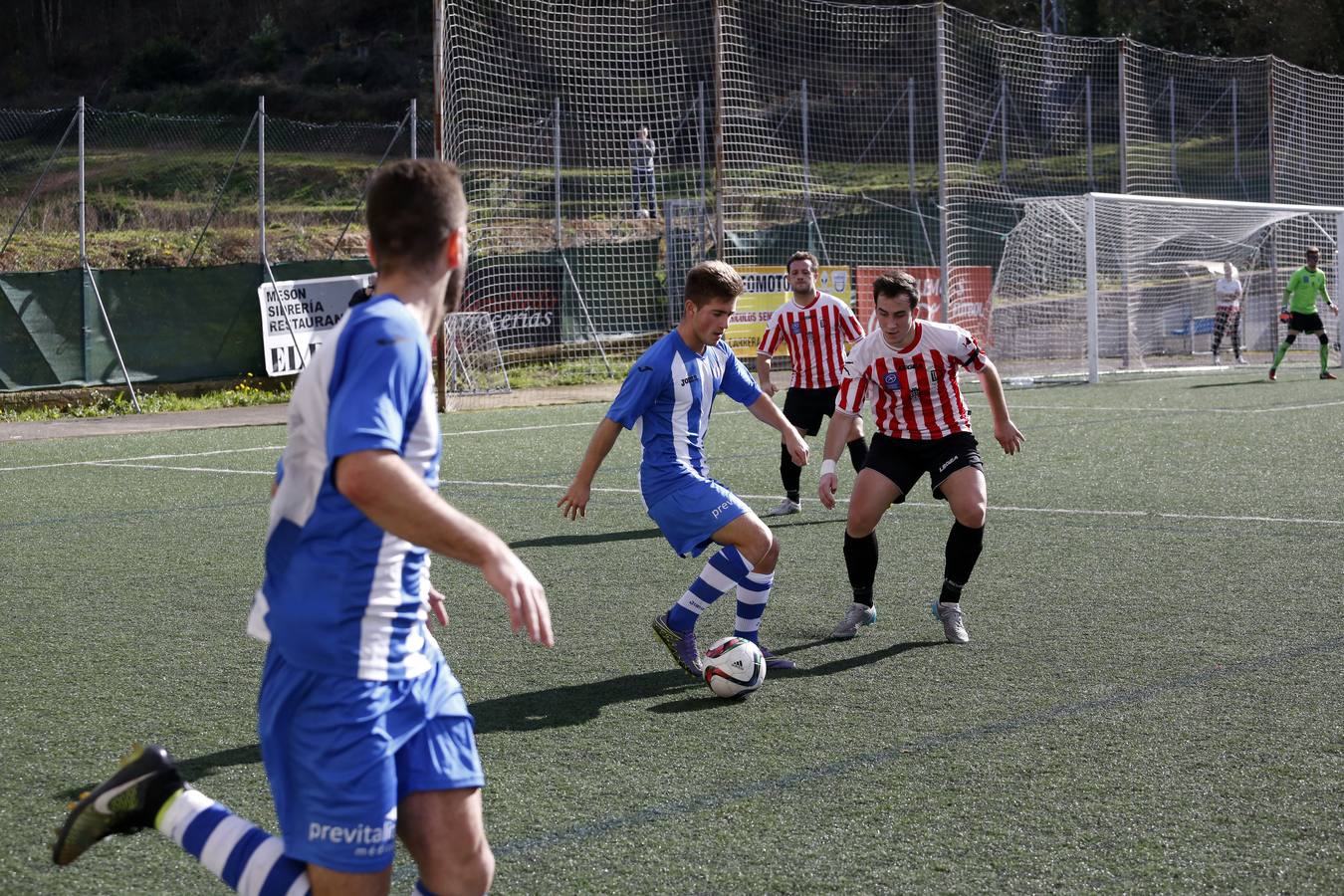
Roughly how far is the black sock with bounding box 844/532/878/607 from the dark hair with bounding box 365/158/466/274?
13.4ft

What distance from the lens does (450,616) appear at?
22.5 feet

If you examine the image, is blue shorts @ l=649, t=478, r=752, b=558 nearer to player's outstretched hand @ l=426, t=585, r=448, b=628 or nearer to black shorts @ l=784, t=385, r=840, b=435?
player's outstretched hand @ l=426, t=585, r=448, b=628

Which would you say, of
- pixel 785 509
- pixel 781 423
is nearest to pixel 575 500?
pixel 781 423

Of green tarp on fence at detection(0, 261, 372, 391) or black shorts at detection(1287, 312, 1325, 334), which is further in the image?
black shorts at detection(1287, 312, 1325, 334)

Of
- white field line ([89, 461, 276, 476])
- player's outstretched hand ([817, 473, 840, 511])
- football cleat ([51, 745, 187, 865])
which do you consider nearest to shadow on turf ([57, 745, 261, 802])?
football cleat ([51, 745, 187, 865])

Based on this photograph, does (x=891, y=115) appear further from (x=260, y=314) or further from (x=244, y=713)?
(x=244, y=713)

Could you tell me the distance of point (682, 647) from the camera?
18.6 ft

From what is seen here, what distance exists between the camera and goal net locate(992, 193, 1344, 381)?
22.8 m

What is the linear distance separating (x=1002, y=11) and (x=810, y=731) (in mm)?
47518

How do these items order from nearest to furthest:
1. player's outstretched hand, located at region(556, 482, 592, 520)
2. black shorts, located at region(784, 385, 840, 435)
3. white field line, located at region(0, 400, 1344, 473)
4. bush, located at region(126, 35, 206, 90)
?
1. player's outstretched hand, located at region(556, 482, 592, 520)
2. black shorts, located at region(784, 385, 840, 435)
3. white field line, located at region(0, 400, 1344, 473)
4. bush, located at region(126, 35, 206, 90)

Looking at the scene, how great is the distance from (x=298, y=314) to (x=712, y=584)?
15.0m

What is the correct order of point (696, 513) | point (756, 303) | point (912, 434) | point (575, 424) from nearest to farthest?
point (696, 513)
point (912, 434)
point (575, 424)
point (756, 303)

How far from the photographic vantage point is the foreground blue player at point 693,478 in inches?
221

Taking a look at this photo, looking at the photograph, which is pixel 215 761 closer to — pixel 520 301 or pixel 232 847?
pixel 232 847
